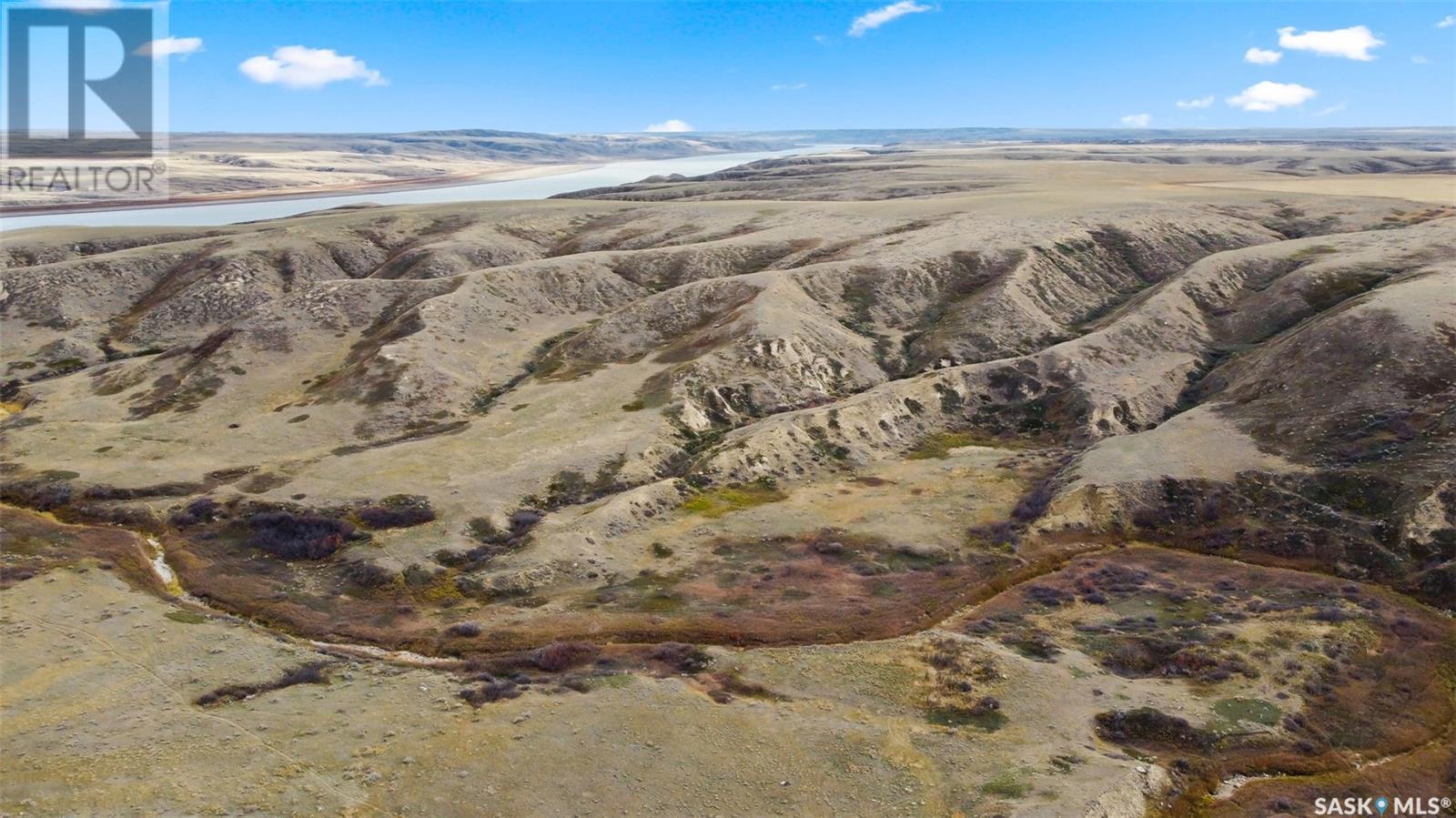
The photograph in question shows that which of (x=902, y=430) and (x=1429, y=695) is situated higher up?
(x=902, y=430)

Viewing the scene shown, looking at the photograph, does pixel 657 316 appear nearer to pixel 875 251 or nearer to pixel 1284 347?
pixel 875 251

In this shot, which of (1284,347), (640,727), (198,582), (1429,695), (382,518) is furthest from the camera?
(1284,347)

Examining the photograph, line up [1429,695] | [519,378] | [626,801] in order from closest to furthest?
[626,801] < [1429,695] < [519,378]

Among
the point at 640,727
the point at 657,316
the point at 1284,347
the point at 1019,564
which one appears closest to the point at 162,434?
the point at 657,316

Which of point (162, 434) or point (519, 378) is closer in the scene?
point (162, 434)

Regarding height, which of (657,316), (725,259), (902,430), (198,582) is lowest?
(198,582)

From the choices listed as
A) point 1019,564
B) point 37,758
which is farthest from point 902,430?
point 37,758

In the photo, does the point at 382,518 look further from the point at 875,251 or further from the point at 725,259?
the point at 875,251
